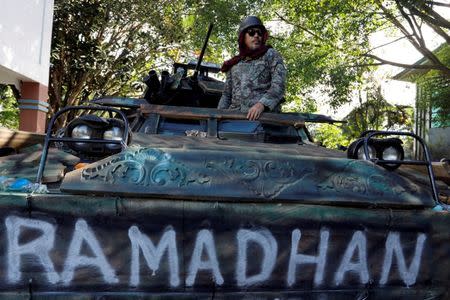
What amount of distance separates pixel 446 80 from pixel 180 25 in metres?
8.75

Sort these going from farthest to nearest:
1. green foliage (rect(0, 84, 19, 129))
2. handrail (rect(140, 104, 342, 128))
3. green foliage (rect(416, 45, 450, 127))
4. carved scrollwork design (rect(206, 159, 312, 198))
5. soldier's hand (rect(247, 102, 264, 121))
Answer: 1. green foliage (rect(0, 84, 19, 129))
2. green foliage (rect(416, 45, 450, 127))
3. handrail (rect(140, 104, 342, 128))
4. soldier's hand (rect(247, 102, 264, 121))
5. carved scrollwork design (rect(206, 159, 312, 198))

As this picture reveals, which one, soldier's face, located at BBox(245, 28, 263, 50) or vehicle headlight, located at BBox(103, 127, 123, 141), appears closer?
vehicle headlight, located at BBox(103, 127, 123, 141)

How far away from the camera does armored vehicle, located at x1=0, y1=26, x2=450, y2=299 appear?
2602 millimetres

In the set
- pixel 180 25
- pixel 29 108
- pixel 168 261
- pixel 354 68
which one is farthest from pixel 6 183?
pixel 180 25

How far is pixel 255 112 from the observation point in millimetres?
4297

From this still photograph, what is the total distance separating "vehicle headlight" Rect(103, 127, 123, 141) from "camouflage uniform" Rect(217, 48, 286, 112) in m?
1.81

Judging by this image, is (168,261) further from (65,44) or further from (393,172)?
(65,44)

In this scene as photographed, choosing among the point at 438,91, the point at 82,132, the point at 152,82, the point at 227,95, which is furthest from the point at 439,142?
the point at 82,132

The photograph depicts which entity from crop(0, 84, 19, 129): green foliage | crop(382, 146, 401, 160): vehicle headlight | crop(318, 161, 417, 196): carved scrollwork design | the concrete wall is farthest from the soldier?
crop(0, 84, 19, 129): green foliage

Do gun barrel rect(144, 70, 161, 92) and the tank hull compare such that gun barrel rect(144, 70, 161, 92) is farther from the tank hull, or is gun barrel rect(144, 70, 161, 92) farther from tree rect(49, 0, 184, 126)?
tree rect(49, 0, 184, 126)

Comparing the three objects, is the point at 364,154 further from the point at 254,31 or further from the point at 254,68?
the point at 254,31

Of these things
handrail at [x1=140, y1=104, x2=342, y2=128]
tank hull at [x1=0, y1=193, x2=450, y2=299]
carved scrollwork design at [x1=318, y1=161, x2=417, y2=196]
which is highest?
handrail at [x1=140, y1=104, x2=342, y2=128]

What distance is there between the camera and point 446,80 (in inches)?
576

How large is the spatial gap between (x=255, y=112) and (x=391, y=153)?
128cm
